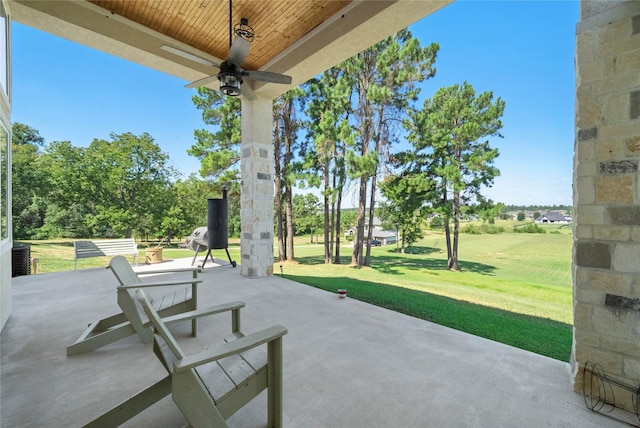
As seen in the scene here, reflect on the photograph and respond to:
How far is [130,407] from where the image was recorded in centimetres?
135

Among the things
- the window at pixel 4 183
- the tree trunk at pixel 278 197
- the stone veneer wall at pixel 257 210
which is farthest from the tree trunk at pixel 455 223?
the window at pixel 4 183

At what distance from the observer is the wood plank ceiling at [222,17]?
10.5 ft

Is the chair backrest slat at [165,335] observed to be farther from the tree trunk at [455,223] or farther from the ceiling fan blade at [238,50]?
the tree trunk at [455,223]

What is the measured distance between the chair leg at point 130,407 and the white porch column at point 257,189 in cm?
369

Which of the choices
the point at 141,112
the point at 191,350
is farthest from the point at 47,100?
the point at 191,350

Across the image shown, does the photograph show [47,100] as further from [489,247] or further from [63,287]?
[489,247]

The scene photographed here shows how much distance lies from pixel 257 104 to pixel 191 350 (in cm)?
445

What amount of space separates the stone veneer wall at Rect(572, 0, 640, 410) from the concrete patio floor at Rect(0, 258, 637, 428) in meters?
0.45

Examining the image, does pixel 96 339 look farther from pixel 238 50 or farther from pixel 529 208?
pixel 529 208

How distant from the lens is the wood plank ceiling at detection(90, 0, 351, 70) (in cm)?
321

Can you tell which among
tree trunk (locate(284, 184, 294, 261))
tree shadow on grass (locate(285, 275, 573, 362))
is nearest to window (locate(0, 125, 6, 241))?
tree shadow on grass (locate(285, 275, 573, 362))

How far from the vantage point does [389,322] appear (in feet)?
9.49

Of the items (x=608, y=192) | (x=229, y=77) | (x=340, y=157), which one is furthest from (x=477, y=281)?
(x=229, y=77)

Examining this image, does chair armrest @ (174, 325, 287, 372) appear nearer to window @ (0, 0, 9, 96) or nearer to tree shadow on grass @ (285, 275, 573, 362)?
tree shadow on grass @ (285, 275, 573, 362)
